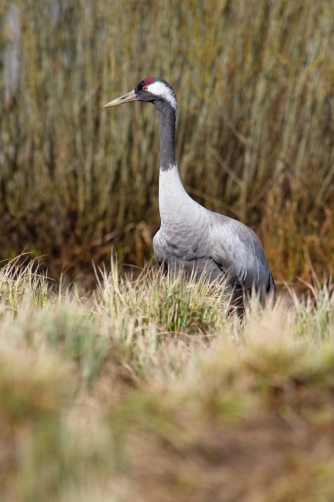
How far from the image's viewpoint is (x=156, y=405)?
241 centimetres

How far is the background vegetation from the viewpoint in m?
6.17

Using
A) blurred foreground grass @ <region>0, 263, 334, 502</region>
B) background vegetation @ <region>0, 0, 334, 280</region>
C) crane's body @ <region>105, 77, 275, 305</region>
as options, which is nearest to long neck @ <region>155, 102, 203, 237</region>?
crane's body @ <region>105, 77, 275, 305</region>

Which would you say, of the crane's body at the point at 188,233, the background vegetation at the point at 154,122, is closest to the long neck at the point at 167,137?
the crane's body at the point at 188,233

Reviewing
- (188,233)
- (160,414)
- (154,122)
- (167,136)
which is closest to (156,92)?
(167,136)

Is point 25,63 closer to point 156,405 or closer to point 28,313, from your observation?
point 28,313

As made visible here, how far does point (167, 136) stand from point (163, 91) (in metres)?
0.28

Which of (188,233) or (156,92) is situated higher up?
(156,92)

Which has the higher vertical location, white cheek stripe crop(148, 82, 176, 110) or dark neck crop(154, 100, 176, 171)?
white cheek stripe crop(148, 82, 176, 110)

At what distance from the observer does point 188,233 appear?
4621mm

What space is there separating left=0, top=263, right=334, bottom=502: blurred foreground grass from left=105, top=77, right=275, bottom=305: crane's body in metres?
1.51

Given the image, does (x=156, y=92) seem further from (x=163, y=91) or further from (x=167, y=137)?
(x=167, y=137)

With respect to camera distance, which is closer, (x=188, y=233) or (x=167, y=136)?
(x=188, y=233)

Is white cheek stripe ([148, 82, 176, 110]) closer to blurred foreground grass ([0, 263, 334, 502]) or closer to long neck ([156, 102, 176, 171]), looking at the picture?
long neck ([156, 102, 176, 171])

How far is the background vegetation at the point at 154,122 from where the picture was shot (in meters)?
6.17
